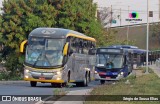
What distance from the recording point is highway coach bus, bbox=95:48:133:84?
139 feet

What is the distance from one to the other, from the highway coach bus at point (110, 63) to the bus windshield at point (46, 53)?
1054 cm

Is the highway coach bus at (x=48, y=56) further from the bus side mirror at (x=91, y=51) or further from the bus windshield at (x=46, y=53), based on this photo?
the bus side mirror at (x=91, y=51)

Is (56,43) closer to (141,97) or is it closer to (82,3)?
(141,97)

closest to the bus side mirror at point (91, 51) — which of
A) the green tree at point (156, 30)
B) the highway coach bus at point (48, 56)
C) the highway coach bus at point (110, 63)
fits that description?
the highway coach bus at point (110, 63)

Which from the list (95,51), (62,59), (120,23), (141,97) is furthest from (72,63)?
(120,23)

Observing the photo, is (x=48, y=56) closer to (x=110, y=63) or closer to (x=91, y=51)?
(x=91, y=51)

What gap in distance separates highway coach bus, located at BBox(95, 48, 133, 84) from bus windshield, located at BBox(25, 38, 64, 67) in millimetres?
10543

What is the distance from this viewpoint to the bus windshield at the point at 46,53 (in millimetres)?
32156

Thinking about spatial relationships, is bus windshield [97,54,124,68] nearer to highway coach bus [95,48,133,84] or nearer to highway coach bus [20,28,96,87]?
highway coach bus [95,48,133,84]

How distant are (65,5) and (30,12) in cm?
380

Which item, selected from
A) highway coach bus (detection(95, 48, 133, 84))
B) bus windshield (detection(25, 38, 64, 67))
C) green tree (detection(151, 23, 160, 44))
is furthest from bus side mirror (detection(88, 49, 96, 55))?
green tree (detection(151, 23, 160, 44))

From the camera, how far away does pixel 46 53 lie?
105ft

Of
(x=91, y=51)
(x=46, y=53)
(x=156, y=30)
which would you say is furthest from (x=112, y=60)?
(x=156, y=30)

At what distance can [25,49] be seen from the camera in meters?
33.3
